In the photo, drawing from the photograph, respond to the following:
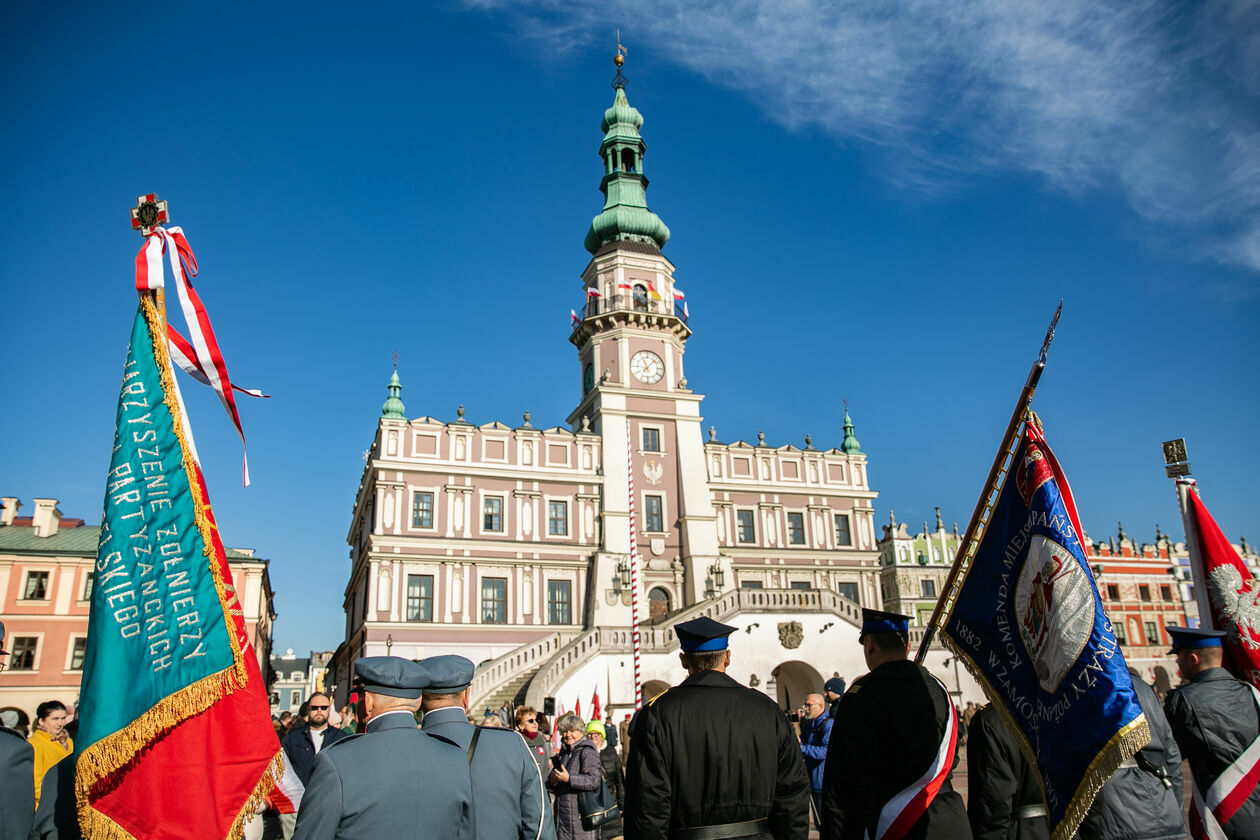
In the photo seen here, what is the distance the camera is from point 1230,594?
26.9 feet

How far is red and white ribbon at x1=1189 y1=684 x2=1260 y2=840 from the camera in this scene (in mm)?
5961

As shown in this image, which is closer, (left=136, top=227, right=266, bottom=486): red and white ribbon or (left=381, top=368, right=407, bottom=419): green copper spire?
(left=136, top=227, right=266, bottom=486): red and white ribbon

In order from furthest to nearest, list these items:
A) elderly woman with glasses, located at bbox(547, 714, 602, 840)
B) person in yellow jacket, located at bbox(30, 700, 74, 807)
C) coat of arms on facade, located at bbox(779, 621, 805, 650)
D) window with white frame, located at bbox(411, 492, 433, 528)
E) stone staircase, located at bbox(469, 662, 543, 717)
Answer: window with white frame, located at bbox(411, 492, 433, 528), coat of arms on facade, located at bbox(779, 621, 805, 650), stone staircase, located at bbox(469, 662, 543, 717), elderly woman with glasses, located at bbox(547, 714, 602, 840), person in yellow jacket, located at bbox(30, 700, 74, 807)

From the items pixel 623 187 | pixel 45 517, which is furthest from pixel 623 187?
pixel 45 517

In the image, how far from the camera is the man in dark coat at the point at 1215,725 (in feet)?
19.6

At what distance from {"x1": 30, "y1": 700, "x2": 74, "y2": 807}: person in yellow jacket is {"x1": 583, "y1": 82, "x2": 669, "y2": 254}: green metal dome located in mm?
38880

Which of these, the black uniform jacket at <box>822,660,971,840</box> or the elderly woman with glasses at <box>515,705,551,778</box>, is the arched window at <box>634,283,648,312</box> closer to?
the elderly woman with glasses at <box>515,705,551,778</box>

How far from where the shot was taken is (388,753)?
165 inches

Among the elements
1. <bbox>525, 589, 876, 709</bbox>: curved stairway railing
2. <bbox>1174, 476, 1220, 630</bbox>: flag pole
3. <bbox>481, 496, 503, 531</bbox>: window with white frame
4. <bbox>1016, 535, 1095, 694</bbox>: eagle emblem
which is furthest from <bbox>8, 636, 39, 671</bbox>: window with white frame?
<bbox>1016, 535, 1095, 694</bbox>: eagle emblem

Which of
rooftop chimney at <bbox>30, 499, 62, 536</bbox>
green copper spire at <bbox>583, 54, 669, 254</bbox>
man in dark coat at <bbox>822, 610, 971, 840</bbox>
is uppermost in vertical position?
green copper spire at <bbox>583, 54, 669, 254</bbox>

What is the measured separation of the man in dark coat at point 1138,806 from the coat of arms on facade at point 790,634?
2845 centimetres

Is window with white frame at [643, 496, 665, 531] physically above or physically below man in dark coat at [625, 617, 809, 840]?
above

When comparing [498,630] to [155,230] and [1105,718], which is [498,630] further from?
[1105,718]

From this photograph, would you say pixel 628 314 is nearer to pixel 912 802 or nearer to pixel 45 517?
pixel 45 517
